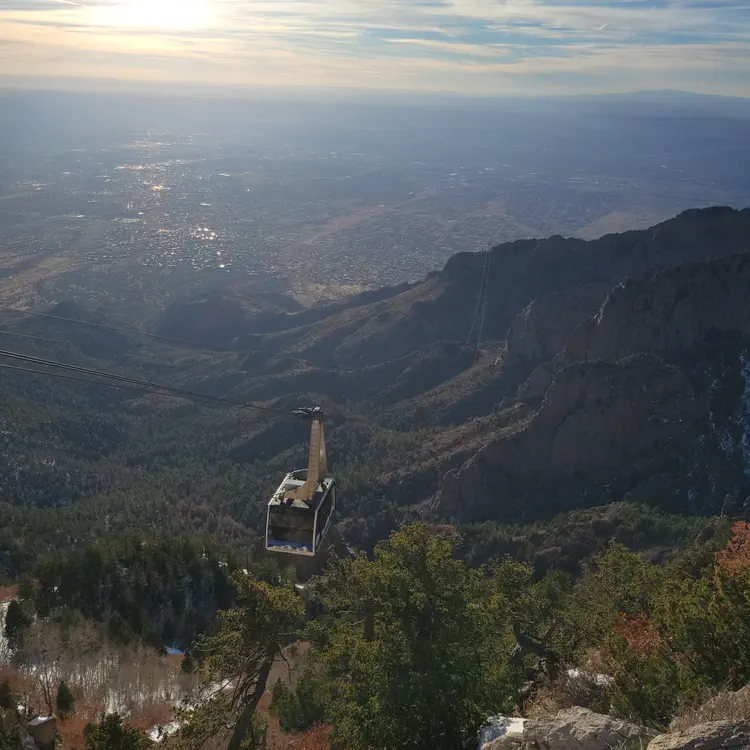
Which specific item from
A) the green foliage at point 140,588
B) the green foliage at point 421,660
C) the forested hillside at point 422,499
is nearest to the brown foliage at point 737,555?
the forested hillside at point 422,499

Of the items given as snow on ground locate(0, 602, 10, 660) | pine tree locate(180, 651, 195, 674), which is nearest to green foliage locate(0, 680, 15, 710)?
pine tree locate(180, 651, 195, 674)

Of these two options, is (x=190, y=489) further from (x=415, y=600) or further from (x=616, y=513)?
(x=415, y=600)

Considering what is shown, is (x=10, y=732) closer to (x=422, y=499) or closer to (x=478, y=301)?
(x=422, y=499)

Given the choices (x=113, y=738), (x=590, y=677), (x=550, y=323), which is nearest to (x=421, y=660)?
(x=590, y=677)

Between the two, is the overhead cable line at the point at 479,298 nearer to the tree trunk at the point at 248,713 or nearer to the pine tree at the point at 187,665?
the pine tree at the point at 187,665

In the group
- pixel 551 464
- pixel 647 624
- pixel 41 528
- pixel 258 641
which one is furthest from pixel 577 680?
pixel 41 528

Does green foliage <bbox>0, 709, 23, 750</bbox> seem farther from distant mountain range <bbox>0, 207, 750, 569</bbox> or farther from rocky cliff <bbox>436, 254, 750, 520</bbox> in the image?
rocky cliff <bbox>436, 254, 750, 520</bbox>
